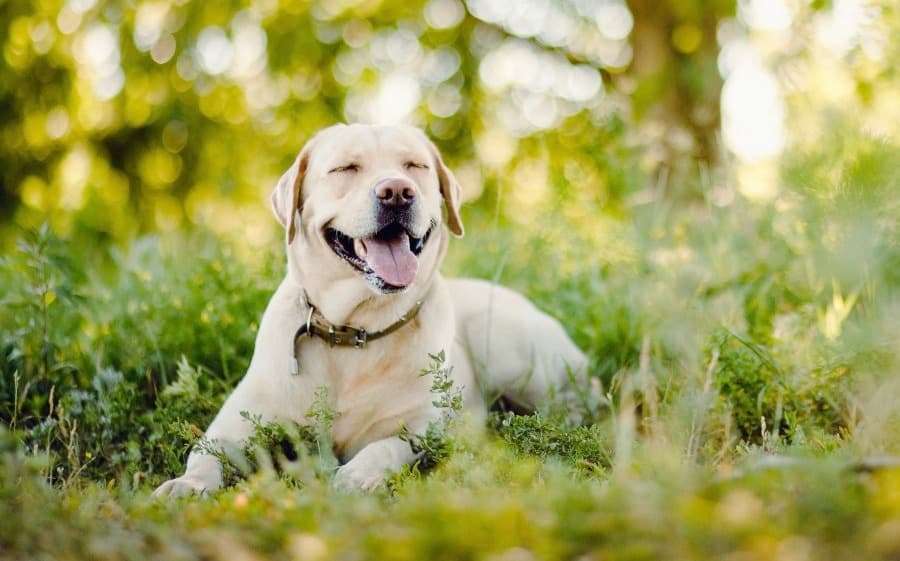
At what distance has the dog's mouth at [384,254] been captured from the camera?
3.13 m

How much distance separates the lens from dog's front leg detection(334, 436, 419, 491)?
255 centimetres

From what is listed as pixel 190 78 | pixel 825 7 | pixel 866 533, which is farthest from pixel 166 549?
pixel 190 78

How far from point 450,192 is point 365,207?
0.56m

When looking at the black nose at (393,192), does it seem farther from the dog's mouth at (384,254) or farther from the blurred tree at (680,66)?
the blurred tree at (680,66)

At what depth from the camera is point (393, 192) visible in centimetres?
312

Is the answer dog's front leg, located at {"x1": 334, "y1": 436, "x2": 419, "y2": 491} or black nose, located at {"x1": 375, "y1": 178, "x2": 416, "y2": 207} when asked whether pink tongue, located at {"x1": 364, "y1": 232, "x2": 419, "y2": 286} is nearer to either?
black nose, located at {"x1": 375, "y1": 178, "x2": 416, "y2": 207}

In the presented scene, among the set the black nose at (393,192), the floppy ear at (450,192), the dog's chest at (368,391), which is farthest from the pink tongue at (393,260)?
the floppy ear at (450,192)

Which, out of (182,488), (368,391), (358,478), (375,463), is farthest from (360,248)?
(182,488)

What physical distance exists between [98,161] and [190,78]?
133 centimetres

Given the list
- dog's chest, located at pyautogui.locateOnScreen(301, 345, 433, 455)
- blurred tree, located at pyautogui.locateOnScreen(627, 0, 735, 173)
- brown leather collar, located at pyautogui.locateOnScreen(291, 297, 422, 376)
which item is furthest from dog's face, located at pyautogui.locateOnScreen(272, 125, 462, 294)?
blurred tree, located at pyautogui.locateOnScreen(627, 0, 735, 173)

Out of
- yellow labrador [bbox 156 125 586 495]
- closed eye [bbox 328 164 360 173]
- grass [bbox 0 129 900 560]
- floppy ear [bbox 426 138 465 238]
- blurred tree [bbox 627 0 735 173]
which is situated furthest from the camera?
blurred tree [bbox 627 0 735 173]

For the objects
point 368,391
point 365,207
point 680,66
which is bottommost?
point 368,391

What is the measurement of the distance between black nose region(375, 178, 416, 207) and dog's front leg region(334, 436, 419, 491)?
0.81m

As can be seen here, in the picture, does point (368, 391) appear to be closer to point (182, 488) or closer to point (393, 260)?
point (393, 260)
